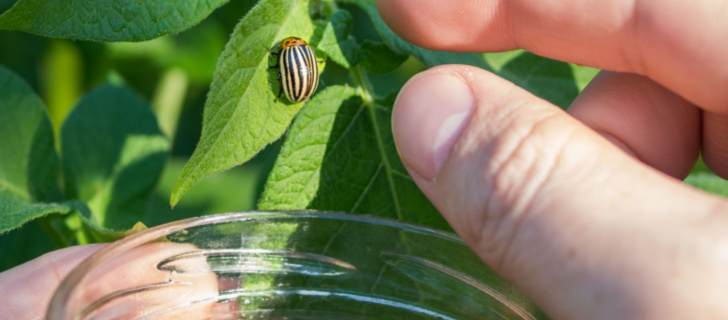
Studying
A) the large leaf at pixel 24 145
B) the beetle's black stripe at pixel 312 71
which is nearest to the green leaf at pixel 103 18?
the beetle's black stripe at pixel 312 71

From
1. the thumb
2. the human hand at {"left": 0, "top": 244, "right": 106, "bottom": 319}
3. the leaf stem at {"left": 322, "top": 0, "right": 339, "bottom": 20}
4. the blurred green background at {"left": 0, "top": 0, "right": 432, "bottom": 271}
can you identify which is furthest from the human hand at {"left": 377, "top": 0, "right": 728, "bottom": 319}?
the blurred green background at {"left": 0, "top": 0, "right": 432, "bottom": 271}

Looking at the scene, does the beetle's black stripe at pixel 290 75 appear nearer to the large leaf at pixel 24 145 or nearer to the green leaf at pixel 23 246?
the large leaf at pixel 24 145

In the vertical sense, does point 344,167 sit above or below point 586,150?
below

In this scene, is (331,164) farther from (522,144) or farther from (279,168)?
(522,144)

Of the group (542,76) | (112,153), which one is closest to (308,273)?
(542,76)

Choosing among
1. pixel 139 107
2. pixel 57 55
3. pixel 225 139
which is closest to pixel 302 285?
pixel 225 139

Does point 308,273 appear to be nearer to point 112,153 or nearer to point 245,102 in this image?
point 245,102

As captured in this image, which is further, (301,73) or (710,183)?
(710,183)
